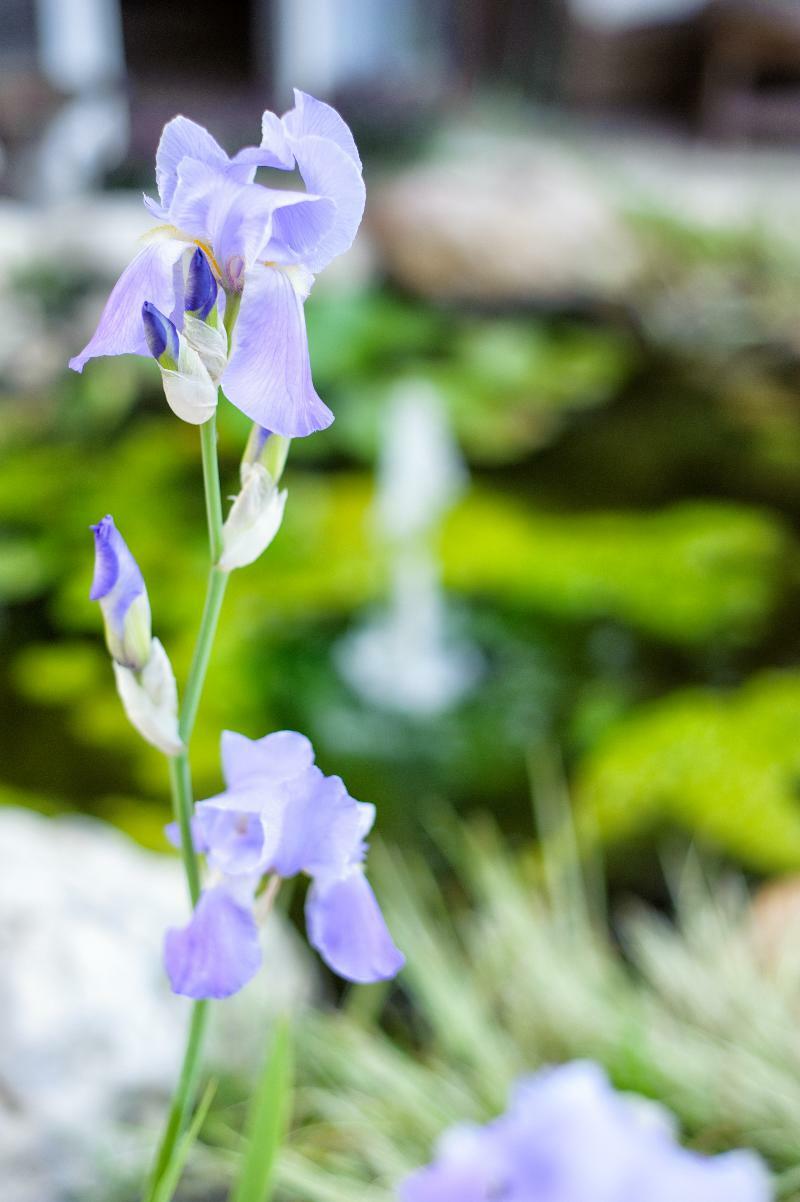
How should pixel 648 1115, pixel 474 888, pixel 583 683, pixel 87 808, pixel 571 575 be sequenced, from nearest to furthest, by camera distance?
1. pixel 648 1115
2. pixel 474 888
3. pixel 87 808
4. pixel 583 683
5. pixel 571 575

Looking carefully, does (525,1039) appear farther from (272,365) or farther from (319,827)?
(272,365)

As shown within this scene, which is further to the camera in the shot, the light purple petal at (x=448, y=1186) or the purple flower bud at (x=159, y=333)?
the light purple petal at (x=448, y=1186)

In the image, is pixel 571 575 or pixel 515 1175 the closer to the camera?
pixel 515 1175

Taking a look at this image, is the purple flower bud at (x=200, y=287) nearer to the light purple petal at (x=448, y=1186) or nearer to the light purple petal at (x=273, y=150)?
the light purple petal at (x=273, y=150)

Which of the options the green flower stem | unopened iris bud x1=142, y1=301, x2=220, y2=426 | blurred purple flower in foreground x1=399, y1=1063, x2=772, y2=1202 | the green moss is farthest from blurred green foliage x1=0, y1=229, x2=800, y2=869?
unopened iris bud x1=142, y1=301, x2=220, y2=426

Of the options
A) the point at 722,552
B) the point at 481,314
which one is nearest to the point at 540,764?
the point at 722,552

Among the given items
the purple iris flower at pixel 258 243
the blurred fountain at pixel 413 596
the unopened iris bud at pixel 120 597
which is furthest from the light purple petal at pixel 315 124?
the blurred fountain at pixel 413 596

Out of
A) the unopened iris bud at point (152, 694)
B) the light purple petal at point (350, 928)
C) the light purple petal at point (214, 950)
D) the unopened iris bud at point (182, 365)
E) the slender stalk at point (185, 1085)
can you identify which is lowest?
the slender stalk at point (185, 1085)

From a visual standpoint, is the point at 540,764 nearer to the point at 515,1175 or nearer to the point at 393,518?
the point at 393,518
